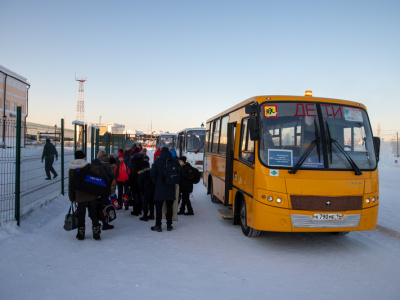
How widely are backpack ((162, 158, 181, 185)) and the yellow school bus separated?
1.54 metres

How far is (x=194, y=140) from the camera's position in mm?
18891

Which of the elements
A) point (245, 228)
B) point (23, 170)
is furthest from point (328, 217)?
point (23, 170)

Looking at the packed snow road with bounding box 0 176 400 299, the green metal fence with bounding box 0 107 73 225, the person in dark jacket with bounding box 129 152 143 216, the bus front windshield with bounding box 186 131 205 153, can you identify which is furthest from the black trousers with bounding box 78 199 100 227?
the bus front windshield with bounding box 186 131 205 153

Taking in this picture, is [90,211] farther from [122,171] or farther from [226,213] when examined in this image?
[226,213]

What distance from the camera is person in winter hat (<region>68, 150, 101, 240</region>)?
19.8 ft

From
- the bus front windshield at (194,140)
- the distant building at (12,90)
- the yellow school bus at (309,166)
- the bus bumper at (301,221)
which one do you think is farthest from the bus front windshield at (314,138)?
the distant building at (12,90)

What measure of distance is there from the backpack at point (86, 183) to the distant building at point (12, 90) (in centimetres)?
3495

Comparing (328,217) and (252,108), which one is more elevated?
(252,108)

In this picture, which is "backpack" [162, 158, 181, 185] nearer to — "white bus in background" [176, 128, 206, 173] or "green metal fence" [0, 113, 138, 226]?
"green metal fence" [0, 113, 138, 226]

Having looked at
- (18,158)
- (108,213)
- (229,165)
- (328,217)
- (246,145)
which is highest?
(246,145)

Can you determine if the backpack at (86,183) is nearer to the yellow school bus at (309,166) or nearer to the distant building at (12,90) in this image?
the yellow school bus at (309,166)

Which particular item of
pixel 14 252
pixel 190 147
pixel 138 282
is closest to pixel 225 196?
pixel 138 282

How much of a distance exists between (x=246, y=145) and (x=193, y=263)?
2721mm

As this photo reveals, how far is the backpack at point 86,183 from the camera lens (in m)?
6.02
